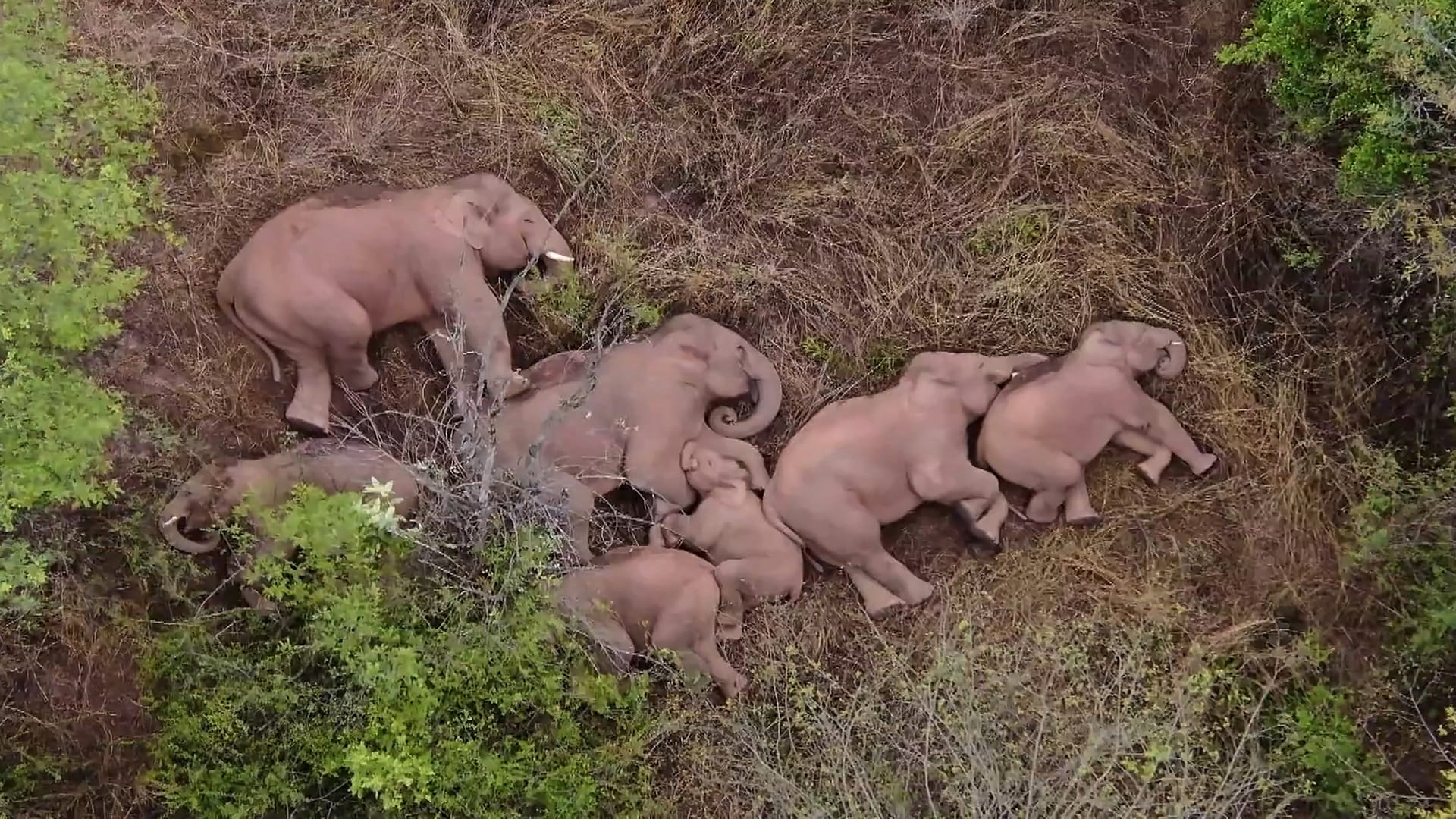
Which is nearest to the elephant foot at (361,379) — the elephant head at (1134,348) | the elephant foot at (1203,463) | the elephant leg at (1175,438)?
the elephant head at (1134,348)

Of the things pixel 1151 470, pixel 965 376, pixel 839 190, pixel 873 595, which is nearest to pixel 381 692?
pixel 873 595

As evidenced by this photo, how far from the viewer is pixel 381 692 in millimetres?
3084

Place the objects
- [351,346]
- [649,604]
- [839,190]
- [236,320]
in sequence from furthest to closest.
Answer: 1. [839,190]
2. [236,320]
3. [351,346]
4. [649,604]

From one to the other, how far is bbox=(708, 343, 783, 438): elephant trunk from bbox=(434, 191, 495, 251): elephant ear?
1003 mm

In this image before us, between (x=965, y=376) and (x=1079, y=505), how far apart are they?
0.60 metres

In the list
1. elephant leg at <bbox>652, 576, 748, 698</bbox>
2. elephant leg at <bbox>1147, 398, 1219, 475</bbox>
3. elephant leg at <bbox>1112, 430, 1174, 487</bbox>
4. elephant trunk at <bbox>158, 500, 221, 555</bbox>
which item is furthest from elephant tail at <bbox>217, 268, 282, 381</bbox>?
elephant leg at <bbox>1147, 398, 1219, 475</bbox>

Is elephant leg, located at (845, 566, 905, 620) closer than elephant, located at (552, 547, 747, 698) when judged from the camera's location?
No

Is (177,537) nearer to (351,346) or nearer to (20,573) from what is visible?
(20,573)

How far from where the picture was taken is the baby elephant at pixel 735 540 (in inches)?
140

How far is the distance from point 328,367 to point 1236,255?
10.7ft

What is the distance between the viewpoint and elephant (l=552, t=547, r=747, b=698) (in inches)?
134

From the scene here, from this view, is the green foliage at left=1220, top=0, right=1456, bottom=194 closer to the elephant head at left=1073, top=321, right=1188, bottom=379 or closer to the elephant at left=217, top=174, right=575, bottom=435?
the elephant head at left=1073, top=321, right=1188, bottom=379

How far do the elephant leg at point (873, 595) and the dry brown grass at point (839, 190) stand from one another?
83 mm

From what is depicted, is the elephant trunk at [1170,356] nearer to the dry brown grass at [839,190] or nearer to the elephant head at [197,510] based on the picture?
the dry brown grass at [839,190]
